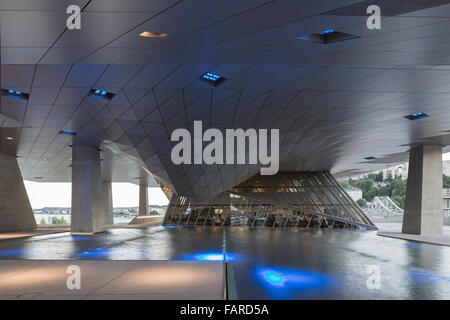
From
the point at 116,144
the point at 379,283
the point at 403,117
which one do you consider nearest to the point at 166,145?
the point at 116,144

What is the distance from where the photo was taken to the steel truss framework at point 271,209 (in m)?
41.6

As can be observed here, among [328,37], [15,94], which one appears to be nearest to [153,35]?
[328,37]

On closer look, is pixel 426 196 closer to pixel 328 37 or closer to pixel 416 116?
pixel 416 116

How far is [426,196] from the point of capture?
30.2 metres

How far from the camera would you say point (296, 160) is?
38.0m

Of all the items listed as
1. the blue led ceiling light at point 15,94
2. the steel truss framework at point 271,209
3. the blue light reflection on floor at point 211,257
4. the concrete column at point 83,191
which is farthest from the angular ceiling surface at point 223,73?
the steel truss framework at point 271,209

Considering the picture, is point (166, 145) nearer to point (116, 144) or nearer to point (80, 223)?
point (116, 144)

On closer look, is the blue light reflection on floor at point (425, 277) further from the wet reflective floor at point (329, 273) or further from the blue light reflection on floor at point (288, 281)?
the blue light reflection on floor at point (288, 281)

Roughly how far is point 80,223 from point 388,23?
27.3 m

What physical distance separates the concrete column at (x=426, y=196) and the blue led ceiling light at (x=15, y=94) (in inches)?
1214

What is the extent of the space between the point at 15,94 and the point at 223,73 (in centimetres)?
1013

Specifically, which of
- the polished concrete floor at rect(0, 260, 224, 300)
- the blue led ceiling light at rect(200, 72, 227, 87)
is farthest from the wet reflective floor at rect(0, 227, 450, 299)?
the blue led ceiling light at rect(200, 72, 227, 87)

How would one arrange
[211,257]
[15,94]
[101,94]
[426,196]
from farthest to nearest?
[426,196]
[101,94]
[15,94]
[211,257]

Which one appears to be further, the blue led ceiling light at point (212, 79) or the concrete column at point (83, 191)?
the concrete column at point (83, 191)
